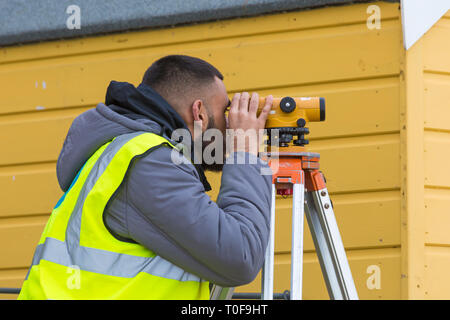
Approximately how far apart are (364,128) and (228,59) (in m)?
0.94

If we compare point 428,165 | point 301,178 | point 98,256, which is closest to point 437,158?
point 428,165

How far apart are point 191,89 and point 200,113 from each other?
0.09 metres

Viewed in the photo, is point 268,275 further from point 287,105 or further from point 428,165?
point 428,165

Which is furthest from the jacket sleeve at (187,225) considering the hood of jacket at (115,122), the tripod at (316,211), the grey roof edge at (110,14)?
the grey roof edge at (110,14)

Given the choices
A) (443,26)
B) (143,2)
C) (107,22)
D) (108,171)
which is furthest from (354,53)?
(108,171)

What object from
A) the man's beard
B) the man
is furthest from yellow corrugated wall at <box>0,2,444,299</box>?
the man

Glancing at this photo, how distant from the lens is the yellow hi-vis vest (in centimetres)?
149

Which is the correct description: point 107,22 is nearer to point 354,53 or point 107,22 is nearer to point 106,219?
point 354,53

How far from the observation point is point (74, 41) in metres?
3.53

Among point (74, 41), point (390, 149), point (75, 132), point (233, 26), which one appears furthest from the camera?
point (74, 41)

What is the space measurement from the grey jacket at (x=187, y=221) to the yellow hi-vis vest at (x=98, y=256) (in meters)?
0.03

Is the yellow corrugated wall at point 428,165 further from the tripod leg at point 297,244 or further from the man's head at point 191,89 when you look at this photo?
the man's head at point 191,89

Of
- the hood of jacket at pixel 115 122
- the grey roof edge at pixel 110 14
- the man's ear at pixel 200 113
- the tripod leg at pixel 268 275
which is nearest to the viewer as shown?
the hood of jacket at pixel 115 122

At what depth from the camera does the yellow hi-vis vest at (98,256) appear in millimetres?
1492
